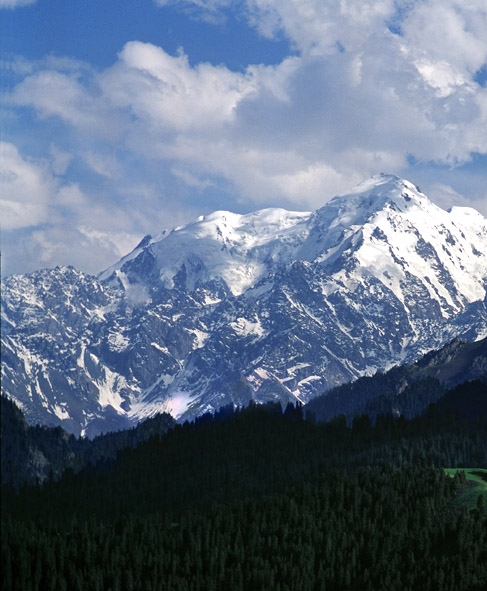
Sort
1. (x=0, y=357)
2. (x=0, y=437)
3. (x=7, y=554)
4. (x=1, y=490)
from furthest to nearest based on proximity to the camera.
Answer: (x=1, y=490) → (x=7, y=554) → (x=0, y=437) → (x=0, y=357)

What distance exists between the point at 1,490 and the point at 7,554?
1540 cm

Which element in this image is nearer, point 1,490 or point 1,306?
point 1,306

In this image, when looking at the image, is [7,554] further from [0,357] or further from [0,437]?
[0,357]

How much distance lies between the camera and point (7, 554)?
5709 inches

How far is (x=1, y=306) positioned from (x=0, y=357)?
16.3m

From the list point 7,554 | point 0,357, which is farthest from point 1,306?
point 7,554

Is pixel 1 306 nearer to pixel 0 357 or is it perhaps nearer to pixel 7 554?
pixel 0 357

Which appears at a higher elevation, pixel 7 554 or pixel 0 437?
pixel 0 437

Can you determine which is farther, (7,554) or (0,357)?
(7,554)

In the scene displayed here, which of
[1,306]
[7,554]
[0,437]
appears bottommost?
[7,554]

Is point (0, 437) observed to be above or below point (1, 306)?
below

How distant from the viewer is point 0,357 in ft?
401

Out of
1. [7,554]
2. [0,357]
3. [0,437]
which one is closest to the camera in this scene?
[0,357]

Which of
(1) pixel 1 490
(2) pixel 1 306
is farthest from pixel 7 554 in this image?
(2) pixel 1 306
